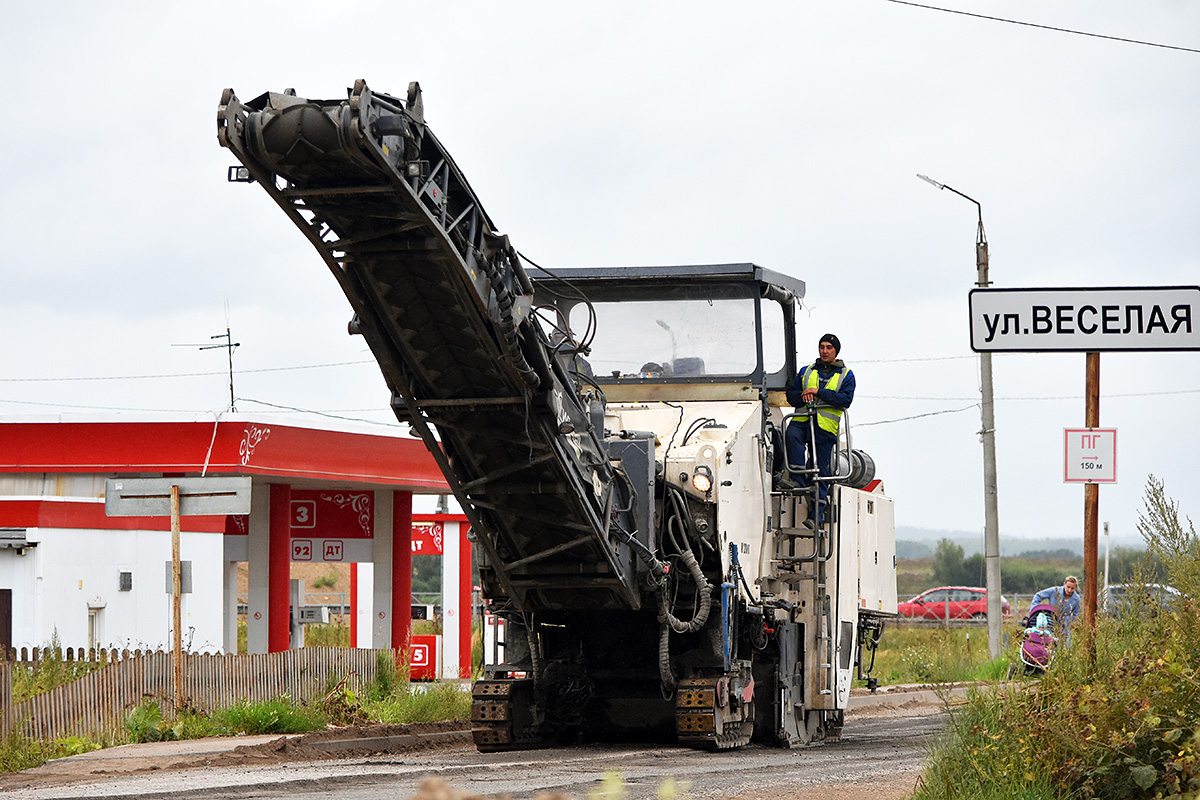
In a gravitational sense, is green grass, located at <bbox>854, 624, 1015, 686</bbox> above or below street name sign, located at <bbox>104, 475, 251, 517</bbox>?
below

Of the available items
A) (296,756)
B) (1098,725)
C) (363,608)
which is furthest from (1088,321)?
(363,608)

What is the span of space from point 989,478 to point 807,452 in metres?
14.4

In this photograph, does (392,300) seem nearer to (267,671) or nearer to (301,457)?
(267,671)

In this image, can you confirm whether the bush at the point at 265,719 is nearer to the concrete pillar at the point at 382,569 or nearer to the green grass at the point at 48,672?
the green grass at the point at 48,672

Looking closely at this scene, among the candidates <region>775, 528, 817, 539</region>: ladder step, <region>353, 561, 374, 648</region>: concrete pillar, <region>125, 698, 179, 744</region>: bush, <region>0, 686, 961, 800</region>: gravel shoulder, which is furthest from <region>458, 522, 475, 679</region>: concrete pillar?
<region>775, 528, 817, 539</region>: ladder step

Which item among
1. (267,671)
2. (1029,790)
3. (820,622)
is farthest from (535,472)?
(267,671)

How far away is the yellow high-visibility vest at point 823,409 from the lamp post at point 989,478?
534 inches

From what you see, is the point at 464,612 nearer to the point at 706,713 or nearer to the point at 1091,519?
the point at 706,713

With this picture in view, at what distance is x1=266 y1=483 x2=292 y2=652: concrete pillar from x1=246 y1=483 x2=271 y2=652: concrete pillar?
0.30 ft

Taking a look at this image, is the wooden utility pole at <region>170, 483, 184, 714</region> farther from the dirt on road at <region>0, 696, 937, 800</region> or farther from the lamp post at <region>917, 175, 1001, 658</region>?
the lamp post at <region>917, 175, 1001, 658</region>

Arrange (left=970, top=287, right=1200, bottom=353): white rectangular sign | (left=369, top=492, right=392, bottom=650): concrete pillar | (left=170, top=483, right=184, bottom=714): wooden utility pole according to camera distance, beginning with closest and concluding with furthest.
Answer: (left=970, top=287, right=1200, bottom=353): white rectangular sign → (left=170, top=483, right=184, bottom=714): wooden utility pole → (left=369, top=492, right=392, bottom=650): concrete pillar

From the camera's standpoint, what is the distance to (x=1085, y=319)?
930cm

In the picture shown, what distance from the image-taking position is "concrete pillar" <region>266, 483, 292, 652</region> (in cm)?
2522

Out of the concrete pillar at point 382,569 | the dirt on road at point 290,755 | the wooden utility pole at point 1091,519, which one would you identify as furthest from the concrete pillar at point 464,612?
the wooden utility pole at point 1091,519
